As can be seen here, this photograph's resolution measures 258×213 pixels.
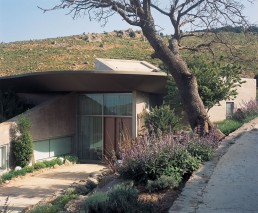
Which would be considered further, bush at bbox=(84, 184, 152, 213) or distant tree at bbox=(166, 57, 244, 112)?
distant tree at bbox=(166, 57, 244, 112)

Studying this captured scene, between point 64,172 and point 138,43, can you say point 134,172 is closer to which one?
point 64,172

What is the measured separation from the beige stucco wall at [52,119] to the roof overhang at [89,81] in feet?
3.08

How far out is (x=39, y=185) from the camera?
59.9 ft

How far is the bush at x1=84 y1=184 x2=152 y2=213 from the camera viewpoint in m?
5.79

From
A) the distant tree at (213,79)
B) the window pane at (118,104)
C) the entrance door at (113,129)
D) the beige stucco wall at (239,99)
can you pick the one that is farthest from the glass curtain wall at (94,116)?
the beige stucco wall at (239,99)

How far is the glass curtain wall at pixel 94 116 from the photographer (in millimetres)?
24453

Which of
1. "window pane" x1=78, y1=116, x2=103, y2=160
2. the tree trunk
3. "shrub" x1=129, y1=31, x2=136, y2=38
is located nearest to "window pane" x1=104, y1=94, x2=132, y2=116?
"window pane" x1=78, y1=116, x2=103, y2=160

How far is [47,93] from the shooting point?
85.9ft

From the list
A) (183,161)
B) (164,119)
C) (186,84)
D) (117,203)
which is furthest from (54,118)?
(117,203)

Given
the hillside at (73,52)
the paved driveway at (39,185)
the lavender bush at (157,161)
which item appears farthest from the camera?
the hillside at (73,52)

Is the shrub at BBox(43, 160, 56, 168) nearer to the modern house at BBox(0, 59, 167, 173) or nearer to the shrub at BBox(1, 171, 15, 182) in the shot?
the modern house at BBox(0, 59, 167, 173)

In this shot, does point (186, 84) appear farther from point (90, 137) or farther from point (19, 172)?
point (90, 137)

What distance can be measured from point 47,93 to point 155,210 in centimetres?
2096

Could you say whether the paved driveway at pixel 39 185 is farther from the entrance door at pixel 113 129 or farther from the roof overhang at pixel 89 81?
the roof overhang at pixel 89 81
